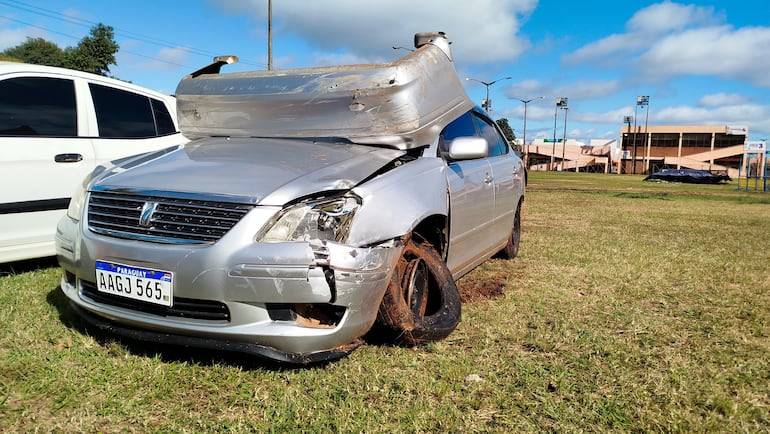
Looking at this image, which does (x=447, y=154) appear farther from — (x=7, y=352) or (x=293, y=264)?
(x=7, y=352)

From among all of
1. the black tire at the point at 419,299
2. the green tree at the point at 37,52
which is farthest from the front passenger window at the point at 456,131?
the green tree at the point at 37,52

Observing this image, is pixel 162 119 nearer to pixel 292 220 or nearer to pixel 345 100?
pixel 345 100

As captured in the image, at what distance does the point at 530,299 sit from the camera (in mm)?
3945

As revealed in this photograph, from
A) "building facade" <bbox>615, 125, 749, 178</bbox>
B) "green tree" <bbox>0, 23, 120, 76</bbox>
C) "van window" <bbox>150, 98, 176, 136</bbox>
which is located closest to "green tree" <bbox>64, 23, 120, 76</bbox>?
"green tree" <bbox>0, 23, 120, 76</bbox>

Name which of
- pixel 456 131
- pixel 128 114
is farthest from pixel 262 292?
pixel 128 114

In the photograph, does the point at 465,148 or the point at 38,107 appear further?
the point at 38,107

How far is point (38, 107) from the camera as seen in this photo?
4227 millimetres

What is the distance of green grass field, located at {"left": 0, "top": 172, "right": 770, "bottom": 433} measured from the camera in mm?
2137

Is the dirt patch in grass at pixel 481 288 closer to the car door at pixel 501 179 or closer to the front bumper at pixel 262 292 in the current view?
the car door at pixel 501 179

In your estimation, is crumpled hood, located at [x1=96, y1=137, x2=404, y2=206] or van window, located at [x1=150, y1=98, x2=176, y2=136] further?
van window, located at [x1=150, y1=98, x2=176, y2=136]

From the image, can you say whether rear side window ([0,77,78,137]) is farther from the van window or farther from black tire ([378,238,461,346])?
black tire ([378,238,461,346])

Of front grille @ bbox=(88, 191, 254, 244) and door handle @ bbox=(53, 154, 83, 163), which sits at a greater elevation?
door handle @ bbox=(53, 154, 83, 163)

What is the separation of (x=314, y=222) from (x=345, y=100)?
3.57ft

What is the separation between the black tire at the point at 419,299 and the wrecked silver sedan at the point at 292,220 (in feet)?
0.03
